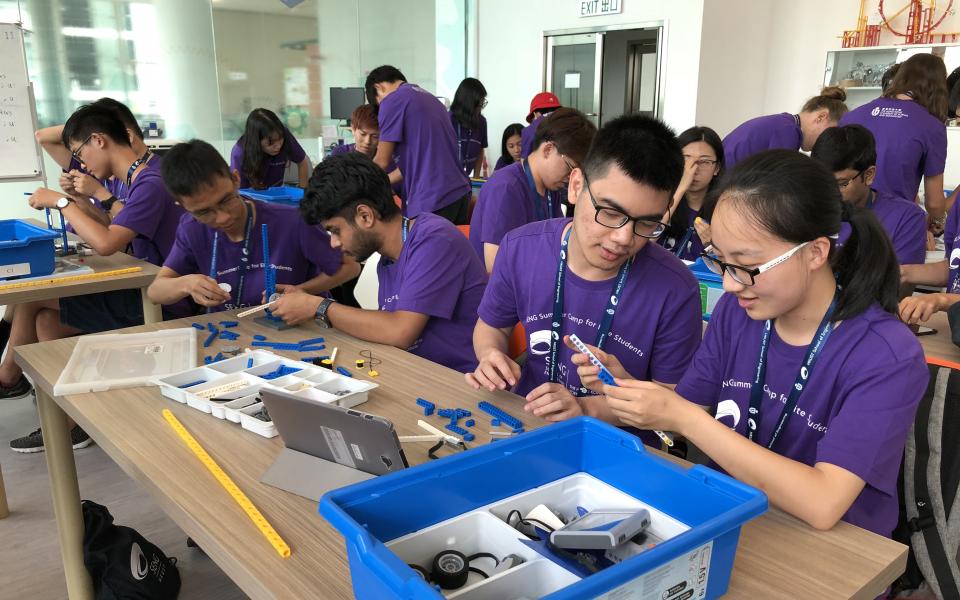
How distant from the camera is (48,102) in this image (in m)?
6.00

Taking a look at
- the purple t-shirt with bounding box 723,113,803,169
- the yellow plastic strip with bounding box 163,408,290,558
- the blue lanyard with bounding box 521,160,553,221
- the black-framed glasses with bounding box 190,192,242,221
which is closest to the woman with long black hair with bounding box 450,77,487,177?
the purple t-shirt with bounding box 723,113,803,169

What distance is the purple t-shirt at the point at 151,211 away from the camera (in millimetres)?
2834

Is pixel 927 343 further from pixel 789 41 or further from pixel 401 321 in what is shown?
pixel 789 41

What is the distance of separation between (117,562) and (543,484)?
1410 millimetres

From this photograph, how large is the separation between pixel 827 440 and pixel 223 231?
1992 mm

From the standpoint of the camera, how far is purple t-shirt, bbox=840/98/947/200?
11.1 feet

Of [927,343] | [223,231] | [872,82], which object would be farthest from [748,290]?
[872,82]

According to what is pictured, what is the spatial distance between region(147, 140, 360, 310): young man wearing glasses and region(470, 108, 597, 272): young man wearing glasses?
56cm

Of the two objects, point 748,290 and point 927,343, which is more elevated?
point 748,290

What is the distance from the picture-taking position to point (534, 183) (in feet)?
9.55

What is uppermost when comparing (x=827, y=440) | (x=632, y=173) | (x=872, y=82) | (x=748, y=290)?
(x=872, y=82)

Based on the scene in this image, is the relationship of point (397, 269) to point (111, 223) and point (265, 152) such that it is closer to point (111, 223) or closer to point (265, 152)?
point (111, 223)

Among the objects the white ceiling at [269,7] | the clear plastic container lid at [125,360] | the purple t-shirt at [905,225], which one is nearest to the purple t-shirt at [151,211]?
the clear plastic container lid at [125,360]

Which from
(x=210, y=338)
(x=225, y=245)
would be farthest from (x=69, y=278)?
(x=210, y=338)
